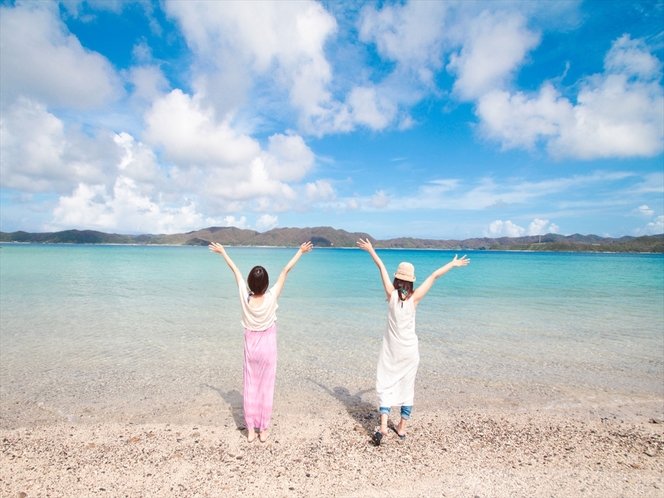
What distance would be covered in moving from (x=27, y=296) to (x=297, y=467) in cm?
2461

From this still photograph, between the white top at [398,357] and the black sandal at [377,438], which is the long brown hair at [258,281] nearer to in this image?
the white top at [398,357]

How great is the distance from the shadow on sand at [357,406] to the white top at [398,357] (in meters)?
1.04

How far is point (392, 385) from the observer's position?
6.02 metres

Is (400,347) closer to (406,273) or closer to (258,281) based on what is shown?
(406,273)

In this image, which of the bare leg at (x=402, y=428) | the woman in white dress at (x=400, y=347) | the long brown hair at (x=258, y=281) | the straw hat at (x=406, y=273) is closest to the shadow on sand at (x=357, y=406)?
the bare leg at (x=402, y=428)

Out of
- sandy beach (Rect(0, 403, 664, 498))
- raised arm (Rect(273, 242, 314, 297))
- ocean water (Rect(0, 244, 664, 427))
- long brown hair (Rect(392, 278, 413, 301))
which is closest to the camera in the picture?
sandy beach (Rect(0, 403, 664, 498))

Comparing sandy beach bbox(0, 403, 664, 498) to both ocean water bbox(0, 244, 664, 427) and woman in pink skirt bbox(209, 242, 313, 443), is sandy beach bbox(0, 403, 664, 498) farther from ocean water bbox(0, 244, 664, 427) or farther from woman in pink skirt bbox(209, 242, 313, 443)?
ocean water bbox(0, 244, 664, 427)

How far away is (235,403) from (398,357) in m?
4.08

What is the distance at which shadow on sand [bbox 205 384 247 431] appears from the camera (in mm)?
6809

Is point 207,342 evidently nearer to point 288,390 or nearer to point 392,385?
point 288,390

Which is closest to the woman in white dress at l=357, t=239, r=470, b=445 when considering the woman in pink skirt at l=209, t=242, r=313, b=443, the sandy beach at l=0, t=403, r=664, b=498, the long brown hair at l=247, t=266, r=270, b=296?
the sandy beach at l=0, t=403, r=664, b=498

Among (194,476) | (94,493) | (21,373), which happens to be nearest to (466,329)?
(194,476)

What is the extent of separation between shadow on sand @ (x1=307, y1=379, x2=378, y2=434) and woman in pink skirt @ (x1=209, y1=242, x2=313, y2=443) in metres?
1.96

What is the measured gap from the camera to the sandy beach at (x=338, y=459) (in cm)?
488
